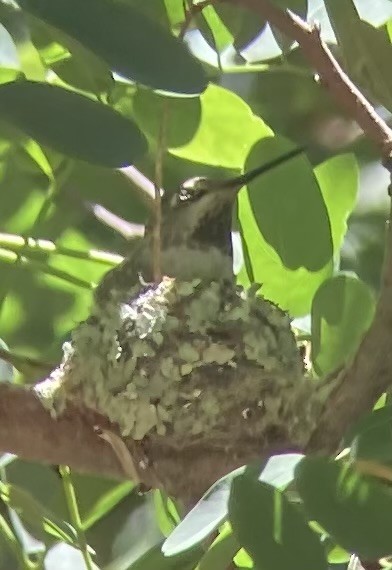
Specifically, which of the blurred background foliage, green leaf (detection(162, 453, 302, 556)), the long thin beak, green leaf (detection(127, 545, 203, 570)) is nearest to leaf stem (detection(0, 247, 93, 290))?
the blurred background foliage

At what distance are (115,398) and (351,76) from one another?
44 cm

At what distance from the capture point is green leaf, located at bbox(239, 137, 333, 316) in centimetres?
108

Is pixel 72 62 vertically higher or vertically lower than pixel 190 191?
higher

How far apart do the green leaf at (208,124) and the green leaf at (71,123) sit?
0.23m

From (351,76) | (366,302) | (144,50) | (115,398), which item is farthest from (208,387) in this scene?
(144,50)

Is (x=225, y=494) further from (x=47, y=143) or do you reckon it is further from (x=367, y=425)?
(x=47, y=143)

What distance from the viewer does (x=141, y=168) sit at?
1.31m

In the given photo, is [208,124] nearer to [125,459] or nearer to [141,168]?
[141,168]

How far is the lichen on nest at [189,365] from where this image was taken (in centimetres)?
111

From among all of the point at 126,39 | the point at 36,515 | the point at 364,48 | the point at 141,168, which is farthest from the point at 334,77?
the point at 36,515

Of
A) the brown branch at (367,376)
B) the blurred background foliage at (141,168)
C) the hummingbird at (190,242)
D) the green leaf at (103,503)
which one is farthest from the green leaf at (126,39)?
the green leaf at (103,503)

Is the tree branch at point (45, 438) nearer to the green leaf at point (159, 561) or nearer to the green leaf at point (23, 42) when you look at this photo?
the green leaf at point (159, 561)

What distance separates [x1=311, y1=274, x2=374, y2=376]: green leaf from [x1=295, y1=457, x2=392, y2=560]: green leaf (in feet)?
1.27

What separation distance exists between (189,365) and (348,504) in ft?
1.98
